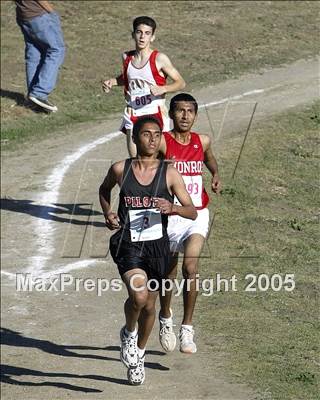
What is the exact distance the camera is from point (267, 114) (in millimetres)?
19594

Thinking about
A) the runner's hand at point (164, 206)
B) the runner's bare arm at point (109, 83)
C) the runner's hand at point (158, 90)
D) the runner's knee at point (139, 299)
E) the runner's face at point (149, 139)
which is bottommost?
the runner's knee at point (139, 299)

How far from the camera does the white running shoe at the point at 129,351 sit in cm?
1095

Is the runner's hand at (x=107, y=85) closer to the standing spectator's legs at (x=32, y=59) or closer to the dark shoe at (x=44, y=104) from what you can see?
the standing spectator's legs at (x=32, y=59)

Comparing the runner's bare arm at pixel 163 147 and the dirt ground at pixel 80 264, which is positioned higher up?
the runner's bare arm at pixel 163 147

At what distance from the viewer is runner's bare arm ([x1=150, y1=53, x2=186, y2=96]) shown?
1360 cm

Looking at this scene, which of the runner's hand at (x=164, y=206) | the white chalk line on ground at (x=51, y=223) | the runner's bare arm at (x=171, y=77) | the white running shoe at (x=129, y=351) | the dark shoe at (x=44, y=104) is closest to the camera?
the runner's hand at (x=164, y=206)

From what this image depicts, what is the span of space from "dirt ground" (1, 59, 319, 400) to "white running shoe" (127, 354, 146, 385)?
0.26m

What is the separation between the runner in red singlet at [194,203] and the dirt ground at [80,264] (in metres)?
0.53

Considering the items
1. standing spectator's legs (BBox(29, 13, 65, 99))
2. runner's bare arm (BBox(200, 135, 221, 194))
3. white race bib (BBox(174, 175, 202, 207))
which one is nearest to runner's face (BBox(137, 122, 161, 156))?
white race bib (BBox(174, 175, 202, 207))

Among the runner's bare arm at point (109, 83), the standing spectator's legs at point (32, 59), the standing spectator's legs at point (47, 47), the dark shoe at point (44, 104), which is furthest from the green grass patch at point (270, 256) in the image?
the standing spectator's legs at point (32, 59)

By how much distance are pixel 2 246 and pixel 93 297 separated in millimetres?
2349

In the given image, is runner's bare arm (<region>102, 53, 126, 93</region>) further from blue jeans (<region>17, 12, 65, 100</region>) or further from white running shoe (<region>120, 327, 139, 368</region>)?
blue jeans (<region>17, 12, 65, 100</region>)

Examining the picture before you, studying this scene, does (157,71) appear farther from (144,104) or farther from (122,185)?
(122,185)

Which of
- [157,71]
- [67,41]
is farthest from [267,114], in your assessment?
[67,41]
